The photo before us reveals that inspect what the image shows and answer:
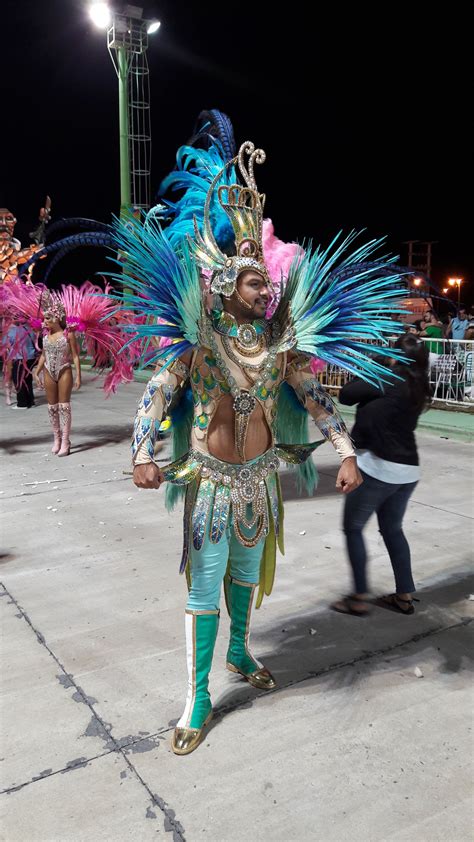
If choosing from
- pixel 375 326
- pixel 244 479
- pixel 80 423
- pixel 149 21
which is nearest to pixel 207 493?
pixel 244 479

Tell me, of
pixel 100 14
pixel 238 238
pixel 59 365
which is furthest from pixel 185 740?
pixel 100 14

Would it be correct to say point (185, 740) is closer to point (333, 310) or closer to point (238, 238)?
point (333, 310)

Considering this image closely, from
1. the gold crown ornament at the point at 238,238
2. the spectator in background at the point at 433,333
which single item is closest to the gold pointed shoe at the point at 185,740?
the gold crown ornament at the point at 238,238

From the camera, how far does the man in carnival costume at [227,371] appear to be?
8.66 ft

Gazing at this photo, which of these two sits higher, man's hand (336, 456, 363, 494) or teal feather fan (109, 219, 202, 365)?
teal feather fan (109, 219, 202, 365)

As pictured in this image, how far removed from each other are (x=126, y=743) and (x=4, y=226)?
15.0 m

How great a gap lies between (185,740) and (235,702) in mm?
395

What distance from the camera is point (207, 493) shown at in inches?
105

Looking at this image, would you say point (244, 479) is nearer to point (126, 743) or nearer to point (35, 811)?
point (126, 743)

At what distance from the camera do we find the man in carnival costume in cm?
264

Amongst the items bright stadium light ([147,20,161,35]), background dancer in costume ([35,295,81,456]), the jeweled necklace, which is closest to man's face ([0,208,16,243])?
bright stadium light ([147,20,161,35])

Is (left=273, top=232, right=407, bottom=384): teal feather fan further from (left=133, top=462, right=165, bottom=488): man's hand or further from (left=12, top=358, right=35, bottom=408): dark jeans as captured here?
(left=12, top=358, right=35, bottom=408): dark jeans

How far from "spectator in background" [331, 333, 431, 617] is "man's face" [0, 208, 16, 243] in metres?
13.8

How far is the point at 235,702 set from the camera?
2918 mm
